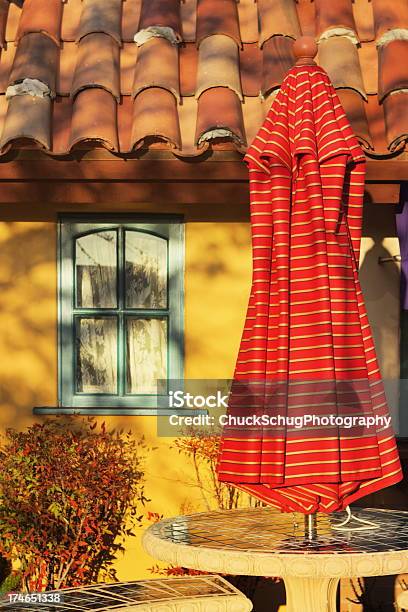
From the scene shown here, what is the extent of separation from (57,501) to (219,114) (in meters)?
2.68

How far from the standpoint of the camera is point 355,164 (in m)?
5.19

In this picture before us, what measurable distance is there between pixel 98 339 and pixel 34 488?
1.16 m

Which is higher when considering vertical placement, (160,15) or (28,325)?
(160,15)

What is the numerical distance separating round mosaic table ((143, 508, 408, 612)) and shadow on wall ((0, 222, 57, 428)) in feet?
7.69

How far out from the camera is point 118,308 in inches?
301

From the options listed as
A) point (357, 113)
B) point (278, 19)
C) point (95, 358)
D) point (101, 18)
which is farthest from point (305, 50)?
point (95, 358)

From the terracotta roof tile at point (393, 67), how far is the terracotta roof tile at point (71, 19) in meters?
2.08

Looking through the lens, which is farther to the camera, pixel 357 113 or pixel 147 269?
pixel 147 269

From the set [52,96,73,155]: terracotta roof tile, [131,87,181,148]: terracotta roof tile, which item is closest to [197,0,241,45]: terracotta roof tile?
[131,87,181,148]: terracotta roof tile

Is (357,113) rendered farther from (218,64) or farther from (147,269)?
(147,269)

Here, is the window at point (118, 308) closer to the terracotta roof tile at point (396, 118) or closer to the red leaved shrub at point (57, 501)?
the red leaved shrub at point (57, 501)

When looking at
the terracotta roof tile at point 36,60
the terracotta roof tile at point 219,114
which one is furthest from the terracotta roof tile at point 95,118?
the terracotta roof tile at point 219,114

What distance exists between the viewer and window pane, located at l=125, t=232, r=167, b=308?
7.63 metres

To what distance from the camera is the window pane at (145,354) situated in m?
7.62
